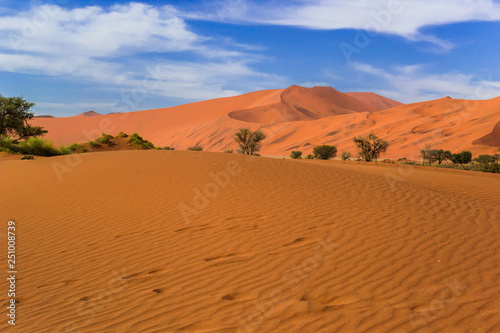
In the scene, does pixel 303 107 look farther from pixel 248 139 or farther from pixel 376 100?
pixel 376 100

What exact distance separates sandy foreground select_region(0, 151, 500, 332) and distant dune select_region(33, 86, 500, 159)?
35.2 metres

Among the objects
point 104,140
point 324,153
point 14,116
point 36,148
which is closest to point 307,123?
point 324,153

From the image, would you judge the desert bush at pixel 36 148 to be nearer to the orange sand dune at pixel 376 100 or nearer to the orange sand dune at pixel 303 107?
the orange sand dune at pixel 303 107

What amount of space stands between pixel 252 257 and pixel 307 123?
207ft

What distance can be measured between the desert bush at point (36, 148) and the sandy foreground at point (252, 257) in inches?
428

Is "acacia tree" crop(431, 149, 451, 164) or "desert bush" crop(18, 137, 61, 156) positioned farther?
"acacia tree" crop(431, 149, 451, 164)

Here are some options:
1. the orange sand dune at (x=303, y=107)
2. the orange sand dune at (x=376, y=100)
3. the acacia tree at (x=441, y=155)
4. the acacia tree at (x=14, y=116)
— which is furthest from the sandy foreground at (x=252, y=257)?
the orange sand dune at (x=376, y=100)

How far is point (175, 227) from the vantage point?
22.3 ft

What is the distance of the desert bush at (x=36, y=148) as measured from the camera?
64.8 ft

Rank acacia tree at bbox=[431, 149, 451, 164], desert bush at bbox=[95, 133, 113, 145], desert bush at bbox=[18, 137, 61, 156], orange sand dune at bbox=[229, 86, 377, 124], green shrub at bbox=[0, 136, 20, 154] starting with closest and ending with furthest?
green shrub at bbox=[0, 136, 20, 154], desert bush at bbox=[18, 137, 61, 156], desert bush at bbox=[95, 133, 113, 145], acacia tree at bbox=[431, 149, 451, 164], orange sand dune at bbox=[229, 86, 377, 124]

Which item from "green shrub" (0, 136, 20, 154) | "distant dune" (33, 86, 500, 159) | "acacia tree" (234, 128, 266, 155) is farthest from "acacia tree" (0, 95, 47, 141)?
"distant dune" (33, 86, 500, 159)

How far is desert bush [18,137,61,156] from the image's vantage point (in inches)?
778

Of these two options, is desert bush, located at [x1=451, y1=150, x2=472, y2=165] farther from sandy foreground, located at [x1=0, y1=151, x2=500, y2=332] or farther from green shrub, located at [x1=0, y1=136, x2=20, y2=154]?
green shrub, located at [x1=0, y1=136, x2=20, y2=154]

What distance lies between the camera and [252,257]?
5293 millimetres
